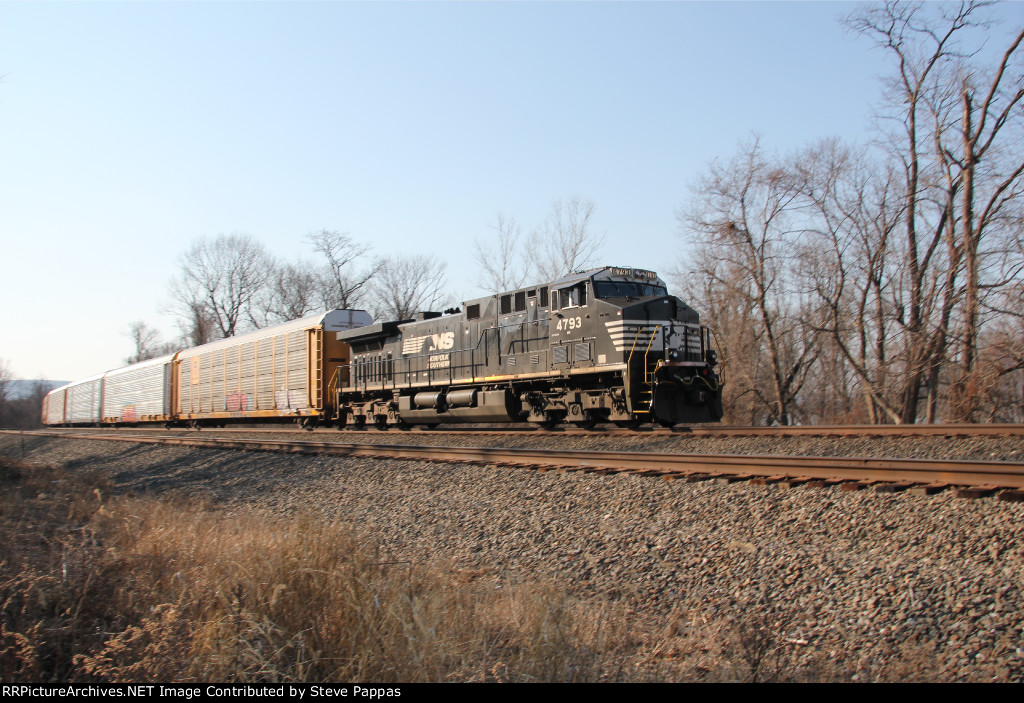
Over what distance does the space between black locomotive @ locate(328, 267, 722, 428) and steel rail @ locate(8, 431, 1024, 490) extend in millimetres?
3234

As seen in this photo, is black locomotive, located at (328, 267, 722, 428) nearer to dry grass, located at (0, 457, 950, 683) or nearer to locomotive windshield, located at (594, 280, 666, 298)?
locomotive windshield, located at (594, 280, 666, 298)

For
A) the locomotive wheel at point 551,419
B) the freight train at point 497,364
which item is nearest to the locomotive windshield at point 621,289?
the freight train at point 497,364

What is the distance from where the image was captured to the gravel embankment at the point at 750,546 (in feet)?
13.9

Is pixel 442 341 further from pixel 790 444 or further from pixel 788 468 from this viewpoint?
pixel 788 468

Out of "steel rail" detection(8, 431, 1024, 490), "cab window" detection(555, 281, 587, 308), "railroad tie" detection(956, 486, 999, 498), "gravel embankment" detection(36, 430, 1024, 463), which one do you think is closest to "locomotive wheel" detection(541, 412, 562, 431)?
"gravel embankment" detection(36, 430, 1024, 463)

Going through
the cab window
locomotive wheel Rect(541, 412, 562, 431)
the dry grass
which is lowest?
the dry grass

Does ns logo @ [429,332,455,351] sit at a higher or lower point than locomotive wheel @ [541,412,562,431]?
higher

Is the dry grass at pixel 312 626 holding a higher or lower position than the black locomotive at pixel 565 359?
lower

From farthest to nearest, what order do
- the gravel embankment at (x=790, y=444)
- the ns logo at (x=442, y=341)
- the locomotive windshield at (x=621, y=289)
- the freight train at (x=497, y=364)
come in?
1. the ns logo at (x=442, y=341)
2. the locomotive windshield at (x=621, y=289)
3. the freight train at (x=497, y=364)
4. the gravel embankment at (x=790, y=444)

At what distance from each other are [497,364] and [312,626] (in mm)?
11175

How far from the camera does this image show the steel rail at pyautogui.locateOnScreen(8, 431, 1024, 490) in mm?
6434

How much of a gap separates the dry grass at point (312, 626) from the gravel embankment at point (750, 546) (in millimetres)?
435

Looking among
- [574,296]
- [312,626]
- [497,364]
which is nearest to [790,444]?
[574,296]

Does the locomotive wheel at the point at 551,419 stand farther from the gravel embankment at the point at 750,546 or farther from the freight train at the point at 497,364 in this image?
the gravel embankment at the point at 750,546
